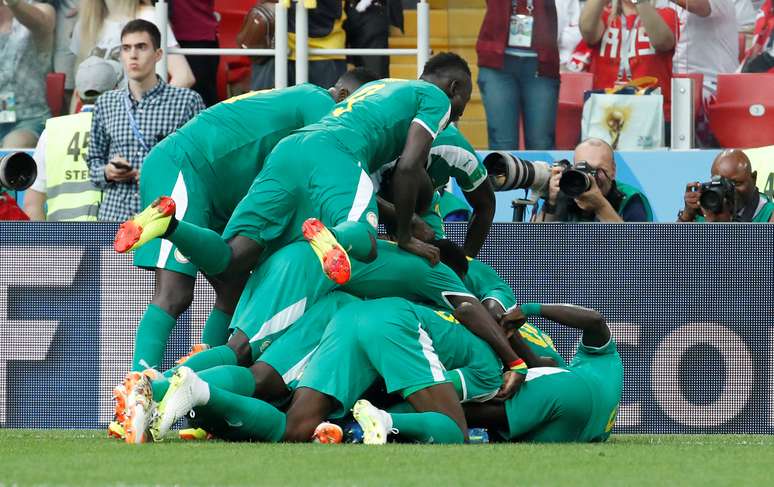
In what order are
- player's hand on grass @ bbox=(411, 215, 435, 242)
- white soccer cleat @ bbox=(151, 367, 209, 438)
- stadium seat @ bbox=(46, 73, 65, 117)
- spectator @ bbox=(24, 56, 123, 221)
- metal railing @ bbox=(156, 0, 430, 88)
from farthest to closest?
stadium seat @ bbox=(46, 73, 65, 117)
metal railing @ bbox=(156, 0, 430, 88)
spectator @ bbox=(24, 56, 123, 221)
player's hand on grass @ bbox=(411, 215, 435, 242)
white soccer cleat @ bbox=(151, 367, 209, 438)

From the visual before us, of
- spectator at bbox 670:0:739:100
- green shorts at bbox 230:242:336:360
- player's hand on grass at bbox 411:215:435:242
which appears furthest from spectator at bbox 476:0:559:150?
green shorts at bbox 230:242:336:360

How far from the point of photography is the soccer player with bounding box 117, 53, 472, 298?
6.71 m

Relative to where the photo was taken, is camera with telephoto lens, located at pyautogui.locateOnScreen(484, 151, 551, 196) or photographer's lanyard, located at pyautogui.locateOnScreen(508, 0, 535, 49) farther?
photographer's lanyard, located at pyautogui.locateOnScreen(508, 0, 535, 49)

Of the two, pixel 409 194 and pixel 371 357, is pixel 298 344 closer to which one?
pixel 371 357

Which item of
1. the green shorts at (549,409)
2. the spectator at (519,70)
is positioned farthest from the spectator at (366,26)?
the green shorts at (549,409)

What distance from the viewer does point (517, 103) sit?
9.52 metres

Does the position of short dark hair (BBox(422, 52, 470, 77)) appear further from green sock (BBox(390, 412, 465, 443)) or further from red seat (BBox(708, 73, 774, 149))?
red seat (BBox(708, 73, 774, 149))

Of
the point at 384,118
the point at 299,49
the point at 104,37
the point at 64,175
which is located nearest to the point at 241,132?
the point at 384,118

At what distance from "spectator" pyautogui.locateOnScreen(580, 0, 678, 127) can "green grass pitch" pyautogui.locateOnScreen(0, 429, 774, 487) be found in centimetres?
362

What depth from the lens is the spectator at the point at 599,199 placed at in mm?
8211

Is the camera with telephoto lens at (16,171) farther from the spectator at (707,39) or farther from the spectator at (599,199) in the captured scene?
the spectator at (707,39)

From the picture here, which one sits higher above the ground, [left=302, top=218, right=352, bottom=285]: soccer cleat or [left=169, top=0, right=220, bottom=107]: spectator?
[left=169, top=0, right=220, bottom=107]: spectator

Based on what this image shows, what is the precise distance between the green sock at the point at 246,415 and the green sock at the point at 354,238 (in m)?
0.72

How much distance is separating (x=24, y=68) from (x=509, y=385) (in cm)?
484
